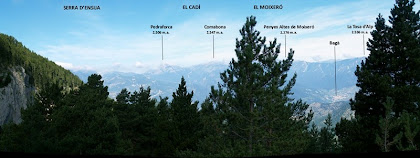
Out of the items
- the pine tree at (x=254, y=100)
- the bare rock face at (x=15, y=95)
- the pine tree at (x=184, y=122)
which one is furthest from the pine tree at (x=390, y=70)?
the bare rock face at (x=15, y=95)

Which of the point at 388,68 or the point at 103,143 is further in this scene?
the point at 103,143

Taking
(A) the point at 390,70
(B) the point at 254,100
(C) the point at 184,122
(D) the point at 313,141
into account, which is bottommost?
(D) the point at 313,141

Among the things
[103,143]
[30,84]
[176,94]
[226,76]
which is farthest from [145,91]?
[30,84]

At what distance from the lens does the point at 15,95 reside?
150250mm

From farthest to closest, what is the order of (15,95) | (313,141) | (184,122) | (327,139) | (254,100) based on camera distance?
1. (15,95)
2. (327,139)
3. (313,141)
4. (184,122)
5. (254,100)

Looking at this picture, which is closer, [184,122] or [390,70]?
[390,70]

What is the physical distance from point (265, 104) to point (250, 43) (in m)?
4.73

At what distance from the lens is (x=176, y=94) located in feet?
144

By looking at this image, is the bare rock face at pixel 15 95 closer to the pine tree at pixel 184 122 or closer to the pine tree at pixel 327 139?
the pine tree at pixel 184 122

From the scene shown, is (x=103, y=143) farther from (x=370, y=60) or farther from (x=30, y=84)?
(x=30, y=84)

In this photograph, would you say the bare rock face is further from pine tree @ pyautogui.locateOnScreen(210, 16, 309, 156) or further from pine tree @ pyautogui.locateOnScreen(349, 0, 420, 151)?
pine tree @ pyautogui.locateOnScreen(349, 0, 420, 151)

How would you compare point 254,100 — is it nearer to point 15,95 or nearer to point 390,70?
point 390,70

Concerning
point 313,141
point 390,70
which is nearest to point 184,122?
point 313,141

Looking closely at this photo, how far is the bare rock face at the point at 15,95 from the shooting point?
137 m
